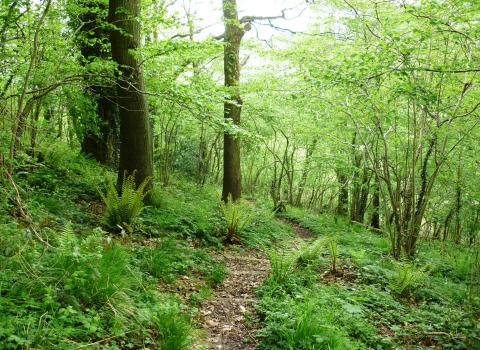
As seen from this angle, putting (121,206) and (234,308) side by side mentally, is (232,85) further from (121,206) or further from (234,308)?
(234,308)

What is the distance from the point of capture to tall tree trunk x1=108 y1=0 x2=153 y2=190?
Result: 6.32 metres

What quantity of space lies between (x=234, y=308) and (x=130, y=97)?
437cm

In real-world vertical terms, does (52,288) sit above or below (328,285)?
above

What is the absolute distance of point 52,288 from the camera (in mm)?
2830

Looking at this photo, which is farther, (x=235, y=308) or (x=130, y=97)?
(x=130, y=97)

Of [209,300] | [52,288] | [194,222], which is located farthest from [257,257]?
[52,288]

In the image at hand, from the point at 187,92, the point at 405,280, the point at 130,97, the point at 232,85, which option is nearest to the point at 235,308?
the point at 405,280

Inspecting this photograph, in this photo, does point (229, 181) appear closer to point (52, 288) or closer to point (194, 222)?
point (194, 222)

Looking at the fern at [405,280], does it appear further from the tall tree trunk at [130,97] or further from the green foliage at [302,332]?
the tall tree trunk at [130,97]

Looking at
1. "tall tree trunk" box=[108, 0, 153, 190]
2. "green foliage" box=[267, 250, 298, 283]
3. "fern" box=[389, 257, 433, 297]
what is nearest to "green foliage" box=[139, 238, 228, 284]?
"green foliage" box=[267, 250, 298, 283]

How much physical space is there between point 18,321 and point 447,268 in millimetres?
8753

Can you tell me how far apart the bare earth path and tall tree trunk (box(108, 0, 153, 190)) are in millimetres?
2609

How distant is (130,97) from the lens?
6492 mm

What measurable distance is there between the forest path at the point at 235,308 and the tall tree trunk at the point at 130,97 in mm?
2581
